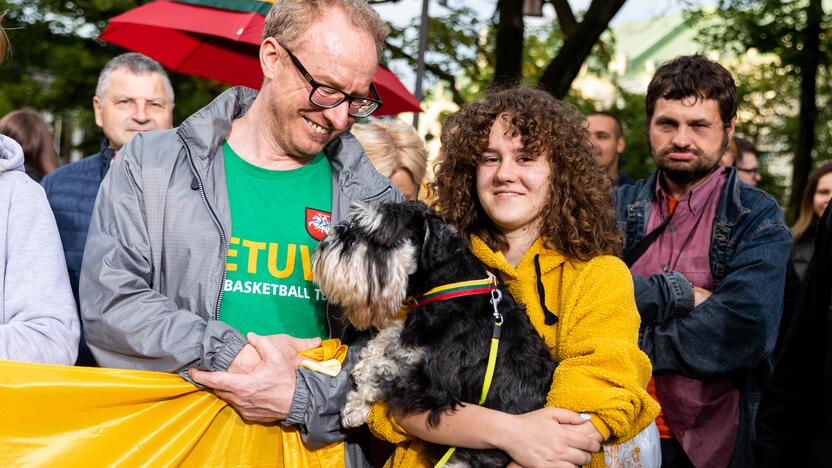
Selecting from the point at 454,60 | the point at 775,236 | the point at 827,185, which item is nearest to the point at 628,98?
the point at 454,60

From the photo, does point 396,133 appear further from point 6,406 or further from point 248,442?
point 6,406

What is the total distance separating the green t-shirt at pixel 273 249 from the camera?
3.23 m

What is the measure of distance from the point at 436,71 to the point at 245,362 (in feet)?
41.9

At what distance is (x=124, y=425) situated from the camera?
300 cm

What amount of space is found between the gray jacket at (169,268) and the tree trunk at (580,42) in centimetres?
823

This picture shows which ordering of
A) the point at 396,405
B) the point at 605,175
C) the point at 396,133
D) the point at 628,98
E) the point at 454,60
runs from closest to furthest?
1. the point at 396,405
2. the point at 605,175
3. the point at 396,133
4. the point at 454,60
5. the point at 628,98

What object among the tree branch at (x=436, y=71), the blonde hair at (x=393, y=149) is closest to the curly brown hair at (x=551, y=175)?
the blonde hair at (x=393, y=149)

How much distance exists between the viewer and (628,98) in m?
23.3

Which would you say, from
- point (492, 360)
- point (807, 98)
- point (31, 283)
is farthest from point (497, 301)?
point (807, 98)

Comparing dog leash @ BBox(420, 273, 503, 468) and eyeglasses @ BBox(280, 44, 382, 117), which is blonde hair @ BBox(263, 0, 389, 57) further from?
dog leash @ BBox(420, 273, 503, 468)

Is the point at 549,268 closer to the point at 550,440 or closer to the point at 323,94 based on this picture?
the point at 550,440

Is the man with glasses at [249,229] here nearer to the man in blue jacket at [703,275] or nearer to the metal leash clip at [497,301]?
the metal leash clip at [497,301]

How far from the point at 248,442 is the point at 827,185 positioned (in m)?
6.35

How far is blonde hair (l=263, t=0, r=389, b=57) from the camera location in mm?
3361
